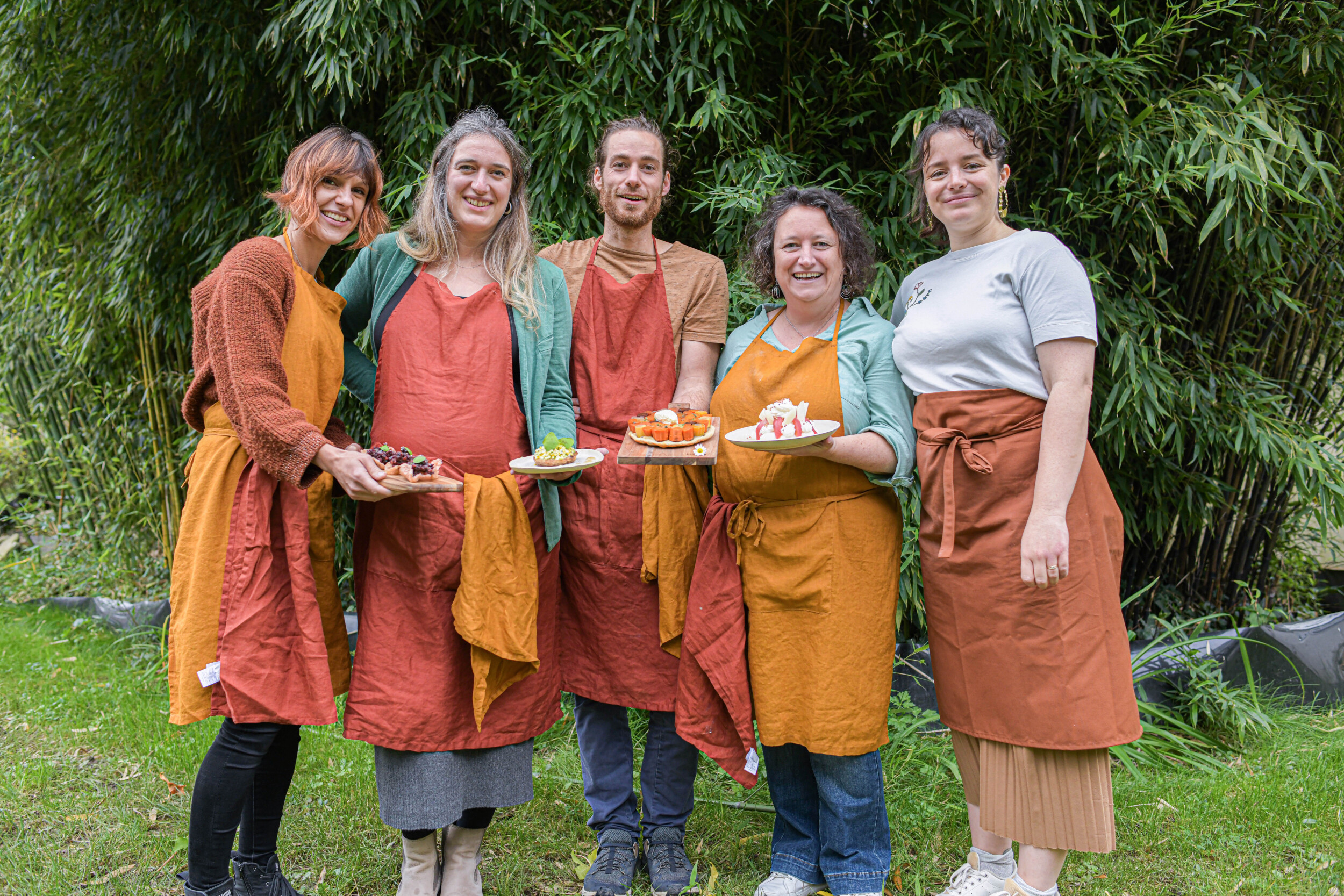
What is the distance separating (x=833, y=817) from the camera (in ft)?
6.72

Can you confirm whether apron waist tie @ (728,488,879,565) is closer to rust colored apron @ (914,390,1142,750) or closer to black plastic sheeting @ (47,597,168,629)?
rust colored apron @ (914,390,1142,750)

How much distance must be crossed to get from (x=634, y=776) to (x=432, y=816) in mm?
1131

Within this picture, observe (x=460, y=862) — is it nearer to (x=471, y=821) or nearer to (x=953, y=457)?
(x=471, y=821)

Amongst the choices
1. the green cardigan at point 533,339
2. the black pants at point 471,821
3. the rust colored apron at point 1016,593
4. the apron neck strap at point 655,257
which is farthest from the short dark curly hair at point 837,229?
the black pants at point 471,821

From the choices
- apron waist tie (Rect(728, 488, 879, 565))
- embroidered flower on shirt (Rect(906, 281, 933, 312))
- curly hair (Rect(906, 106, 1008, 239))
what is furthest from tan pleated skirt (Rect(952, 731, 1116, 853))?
curly hair (Rect(906, 106, 1008, 239))

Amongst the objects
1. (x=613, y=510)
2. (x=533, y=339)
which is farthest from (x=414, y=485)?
(x=613, y=510)

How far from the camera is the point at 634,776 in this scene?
2.98m

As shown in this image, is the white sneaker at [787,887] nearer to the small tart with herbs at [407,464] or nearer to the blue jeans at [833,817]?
the blue jeans at [833,817]

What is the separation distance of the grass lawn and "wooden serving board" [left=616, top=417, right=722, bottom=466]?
118 cm

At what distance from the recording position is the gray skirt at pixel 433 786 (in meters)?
1.97

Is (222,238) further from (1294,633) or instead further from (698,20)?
(1294,633)

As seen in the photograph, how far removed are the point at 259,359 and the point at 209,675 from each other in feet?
2.20

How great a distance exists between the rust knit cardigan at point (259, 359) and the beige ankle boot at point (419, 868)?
92 centimetres

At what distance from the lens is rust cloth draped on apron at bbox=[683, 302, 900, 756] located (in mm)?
1977
